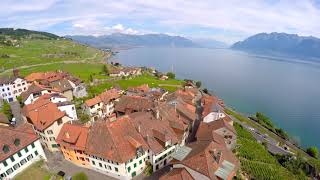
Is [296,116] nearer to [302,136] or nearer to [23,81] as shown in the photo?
[302,136]

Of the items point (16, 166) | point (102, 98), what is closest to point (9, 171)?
point (16, 166)

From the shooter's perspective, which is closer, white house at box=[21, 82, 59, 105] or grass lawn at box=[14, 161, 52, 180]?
grass lawn at box=[14, 161, 52, 180]

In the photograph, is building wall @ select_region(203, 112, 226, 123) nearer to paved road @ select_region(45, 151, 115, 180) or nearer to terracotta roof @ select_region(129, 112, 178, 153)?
terracotta roof @ select_region(129, 112, 178, 153)

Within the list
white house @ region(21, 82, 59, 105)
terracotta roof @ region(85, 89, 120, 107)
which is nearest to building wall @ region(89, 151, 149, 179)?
terracotta roof @ region(85, 89, 120, 107)

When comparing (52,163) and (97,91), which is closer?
(52,163)

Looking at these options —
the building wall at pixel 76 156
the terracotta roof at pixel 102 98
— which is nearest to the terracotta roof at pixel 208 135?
the building wall at pixel 76 156

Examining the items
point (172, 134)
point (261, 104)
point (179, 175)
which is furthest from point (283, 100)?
point (179, 175)

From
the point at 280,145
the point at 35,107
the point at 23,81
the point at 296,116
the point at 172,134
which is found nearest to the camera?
the point at 172,134
